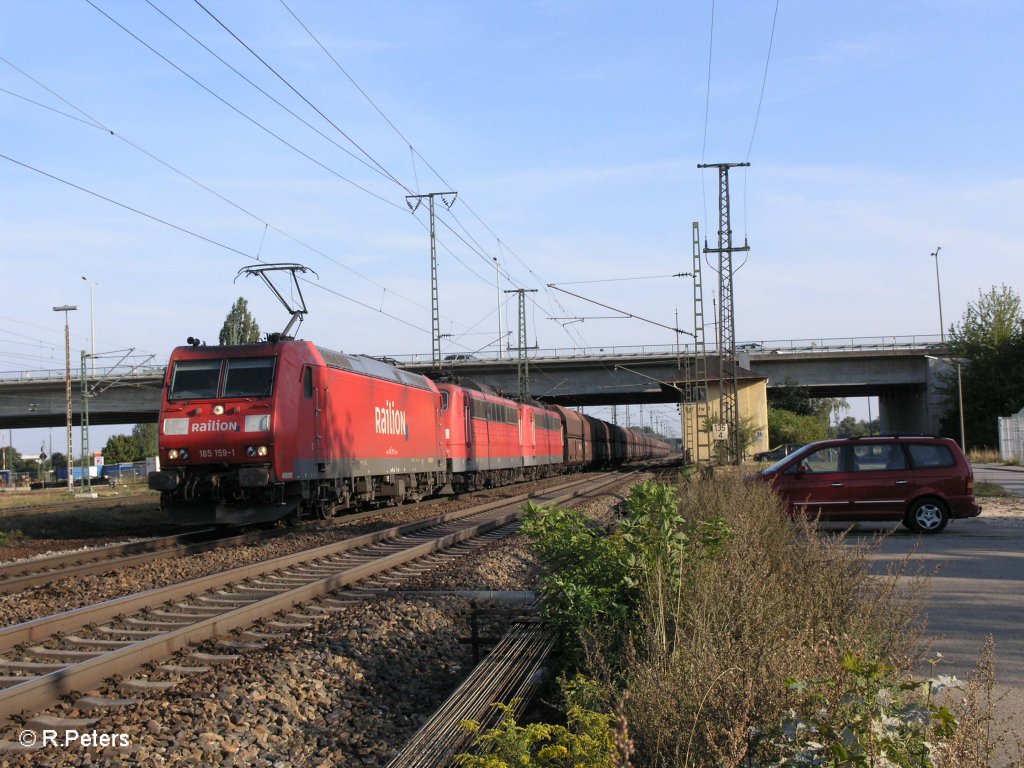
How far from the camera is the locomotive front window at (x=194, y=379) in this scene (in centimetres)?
1633

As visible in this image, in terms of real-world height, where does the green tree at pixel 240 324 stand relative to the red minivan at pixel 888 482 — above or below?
above

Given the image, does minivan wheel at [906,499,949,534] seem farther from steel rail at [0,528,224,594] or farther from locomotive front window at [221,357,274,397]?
steel rail at [0,528,224,594]

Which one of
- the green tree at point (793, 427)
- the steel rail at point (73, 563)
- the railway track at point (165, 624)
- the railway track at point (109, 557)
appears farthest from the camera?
the green tree at point (793, 427)

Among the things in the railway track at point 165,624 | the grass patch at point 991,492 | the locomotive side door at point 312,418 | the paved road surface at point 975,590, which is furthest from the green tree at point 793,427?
the railway track at point 165,624

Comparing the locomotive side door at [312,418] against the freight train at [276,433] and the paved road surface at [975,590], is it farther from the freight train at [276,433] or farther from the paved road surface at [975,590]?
the paved road surface at [975,590]

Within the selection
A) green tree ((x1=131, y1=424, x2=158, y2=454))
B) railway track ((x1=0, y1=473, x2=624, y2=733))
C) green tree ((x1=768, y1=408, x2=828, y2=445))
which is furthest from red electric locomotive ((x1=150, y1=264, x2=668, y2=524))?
green tree ((x1=131, y1=424, x2=158, y2=454))

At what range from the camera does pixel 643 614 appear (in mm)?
5516

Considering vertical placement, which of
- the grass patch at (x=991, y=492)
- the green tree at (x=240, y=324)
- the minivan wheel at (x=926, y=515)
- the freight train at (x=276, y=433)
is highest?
the green tree at (x=240, y=324)

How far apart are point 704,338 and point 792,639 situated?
31221 millimetres

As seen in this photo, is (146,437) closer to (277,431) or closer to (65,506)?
(65,506)

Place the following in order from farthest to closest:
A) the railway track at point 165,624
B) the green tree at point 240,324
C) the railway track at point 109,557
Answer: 1. the green tree at point 240,324
2. the railway track at point 109,557
3. the railway track at point 165,624

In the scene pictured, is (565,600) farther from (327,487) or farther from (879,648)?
(327,487)

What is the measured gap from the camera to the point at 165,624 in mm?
8406

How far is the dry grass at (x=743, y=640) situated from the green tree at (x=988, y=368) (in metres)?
52.6
